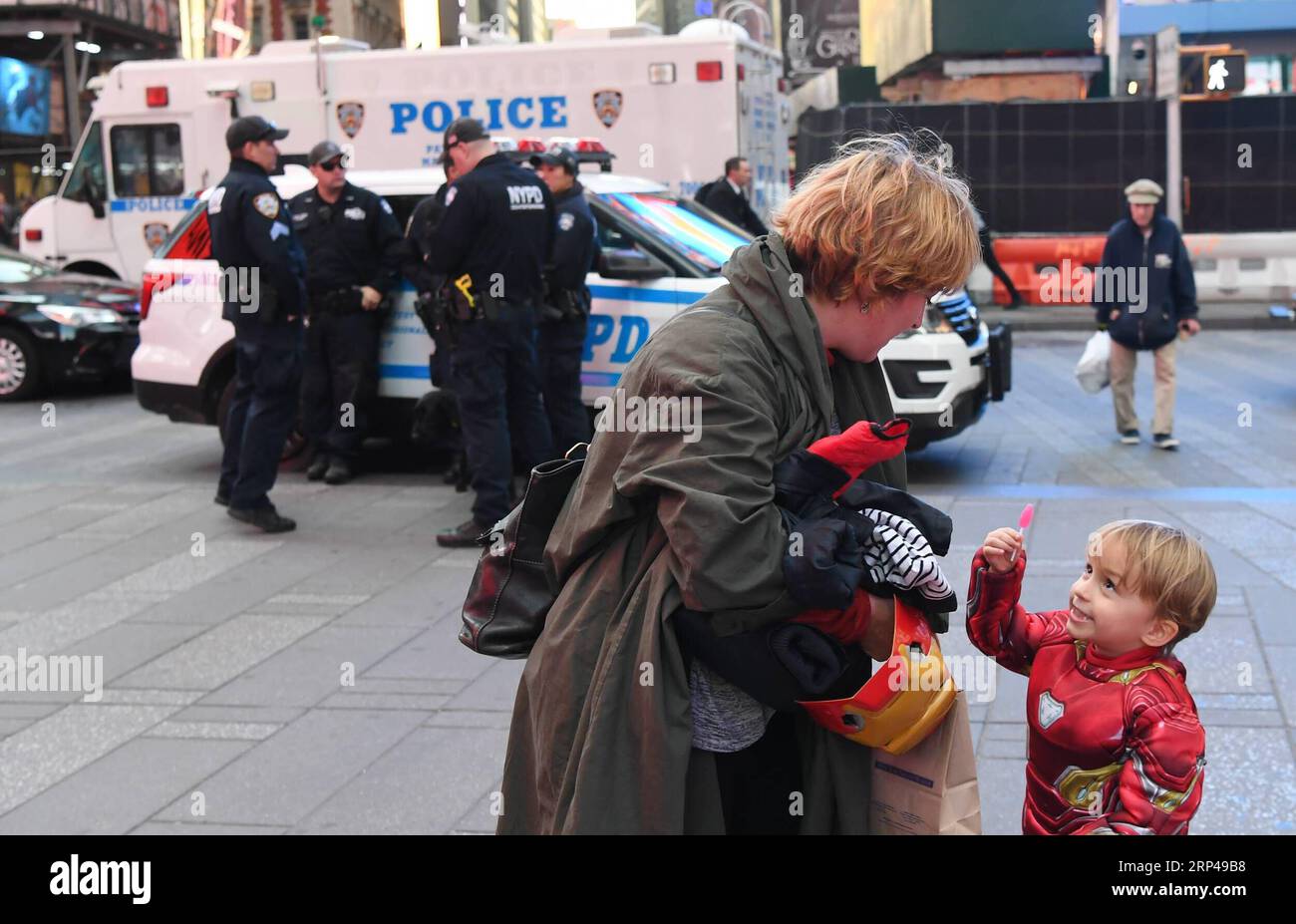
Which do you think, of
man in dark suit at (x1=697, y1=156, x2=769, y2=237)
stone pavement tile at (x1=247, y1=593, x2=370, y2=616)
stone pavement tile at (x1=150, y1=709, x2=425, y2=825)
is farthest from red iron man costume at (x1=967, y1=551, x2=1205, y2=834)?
man in dark suit at (x1=697, y1=156, x2=769, y2=237)

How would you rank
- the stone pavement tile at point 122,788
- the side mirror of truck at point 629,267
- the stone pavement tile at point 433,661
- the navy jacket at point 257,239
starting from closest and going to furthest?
the stone pavement tile at point 122,788, the stone pavement tile at point 433,661, the navy jacket at point 257,239, the side mirror of truck at point 629,267

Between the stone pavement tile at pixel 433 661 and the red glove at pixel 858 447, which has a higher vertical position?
the red glove at pixel 858 447

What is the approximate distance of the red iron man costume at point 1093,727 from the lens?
251cm

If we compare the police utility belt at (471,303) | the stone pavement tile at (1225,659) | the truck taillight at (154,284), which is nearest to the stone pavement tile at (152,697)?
the police utility belt at (471,303)

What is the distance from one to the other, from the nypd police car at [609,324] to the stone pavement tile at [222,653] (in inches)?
121

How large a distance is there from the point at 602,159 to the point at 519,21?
854cm

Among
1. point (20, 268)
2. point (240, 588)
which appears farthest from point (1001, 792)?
point (20, 268)

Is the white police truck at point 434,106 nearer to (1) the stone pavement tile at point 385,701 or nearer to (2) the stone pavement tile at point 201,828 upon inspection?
(1) the stone pavement tile at point 385,701

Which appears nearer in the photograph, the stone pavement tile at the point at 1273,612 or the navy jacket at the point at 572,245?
the stone pavement tile at the point at 1273,612

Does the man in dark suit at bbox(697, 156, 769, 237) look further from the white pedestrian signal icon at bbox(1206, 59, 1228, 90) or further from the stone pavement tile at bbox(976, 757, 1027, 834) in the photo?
the stone pavement tile at bbox(976, 757, 1027, 834)

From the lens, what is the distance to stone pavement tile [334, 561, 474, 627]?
6.24 meters
